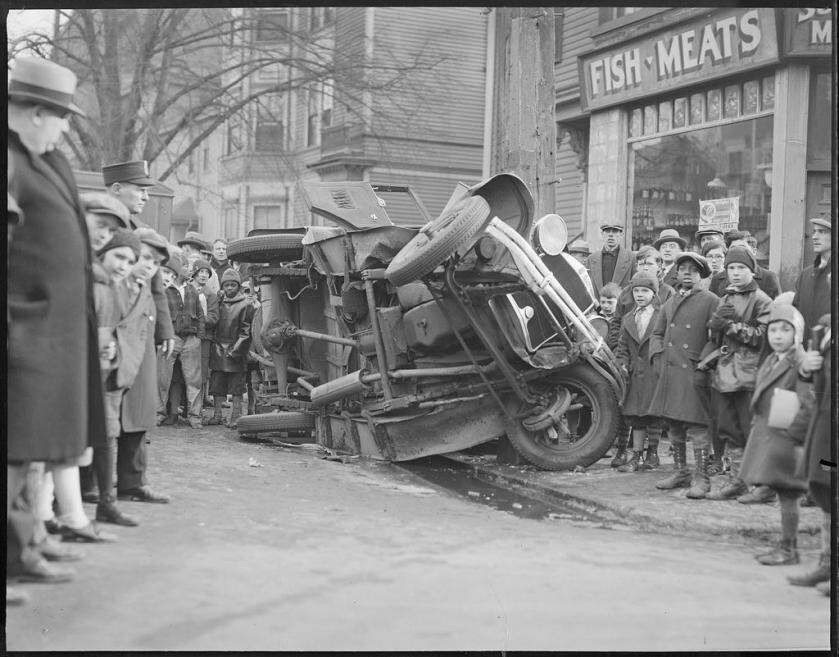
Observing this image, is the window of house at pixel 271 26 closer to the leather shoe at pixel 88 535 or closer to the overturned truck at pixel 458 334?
the overturned truck at pixel 458 334

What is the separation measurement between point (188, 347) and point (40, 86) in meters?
2.56

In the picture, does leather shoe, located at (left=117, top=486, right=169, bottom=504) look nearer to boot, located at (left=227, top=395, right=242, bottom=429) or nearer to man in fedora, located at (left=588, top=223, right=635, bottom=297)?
boot, located at (left=227, top=395, right=242, bottom=429)

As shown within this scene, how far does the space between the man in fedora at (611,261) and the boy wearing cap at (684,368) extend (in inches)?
61.2

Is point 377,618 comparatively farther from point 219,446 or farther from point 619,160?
point 619,160

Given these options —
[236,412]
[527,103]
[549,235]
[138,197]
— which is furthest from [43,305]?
[527,103]

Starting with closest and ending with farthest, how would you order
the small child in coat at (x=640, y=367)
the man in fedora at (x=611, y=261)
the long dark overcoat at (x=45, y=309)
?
the long dark overcoat at (x=45, y=309)
the small child in coat at (x=640, y=367)
the man in fedora at (x=611, y=261)

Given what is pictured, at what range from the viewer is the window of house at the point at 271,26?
680 centimetres

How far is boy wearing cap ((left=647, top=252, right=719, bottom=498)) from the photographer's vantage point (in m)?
6.27

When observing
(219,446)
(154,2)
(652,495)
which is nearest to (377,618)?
(219,446)

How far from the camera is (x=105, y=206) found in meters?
4.33

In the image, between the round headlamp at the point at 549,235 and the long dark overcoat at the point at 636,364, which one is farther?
the round headlamp at the point at 549,235

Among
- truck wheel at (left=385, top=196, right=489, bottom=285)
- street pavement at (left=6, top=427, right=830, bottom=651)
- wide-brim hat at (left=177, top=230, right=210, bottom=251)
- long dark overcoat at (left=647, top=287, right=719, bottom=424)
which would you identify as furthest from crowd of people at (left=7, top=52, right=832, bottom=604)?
wide-brim hat at (left=177, top=230, right=210, bottom=251)

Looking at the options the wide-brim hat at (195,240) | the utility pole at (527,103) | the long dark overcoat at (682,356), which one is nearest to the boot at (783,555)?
the long dark overcoat at (682,356)

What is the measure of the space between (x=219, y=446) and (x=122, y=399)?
1390 millimetres
